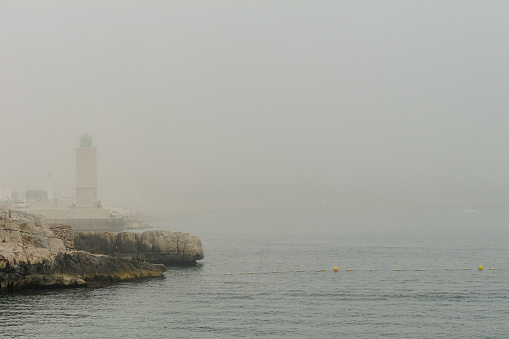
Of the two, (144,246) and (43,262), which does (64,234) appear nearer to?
(144,246)

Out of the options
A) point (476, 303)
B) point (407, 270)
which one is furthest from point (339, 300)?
point (407, 270)

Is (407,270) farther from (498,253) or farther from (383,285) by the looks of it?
(498,253)

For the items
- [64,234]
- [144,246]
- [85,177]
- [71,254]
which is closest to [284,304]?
[71,254]

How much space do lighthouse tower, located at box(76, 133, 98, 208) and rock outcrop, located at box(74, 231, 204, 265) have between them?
70.9 m

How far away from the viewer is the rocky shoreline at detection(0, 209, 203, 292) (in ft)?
143

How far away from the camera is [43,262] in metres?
44.5

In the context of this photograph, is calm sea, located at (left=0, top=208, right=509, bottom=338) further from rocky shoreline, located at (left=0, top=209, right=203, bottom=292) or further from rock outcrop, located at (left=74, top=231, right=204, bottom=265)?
rock outcrop, located at (left=74, top=231, right=204, bottom=265)

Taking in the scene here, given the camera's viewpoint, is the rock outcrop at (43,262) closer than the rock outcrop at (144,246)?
Yes

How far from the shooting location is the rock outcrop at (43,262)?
4328 centimetres

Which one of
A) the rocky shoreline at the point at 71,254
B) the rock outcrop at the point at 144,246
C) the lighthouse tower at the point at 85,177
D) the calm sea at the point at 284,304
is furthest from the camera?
the lighthouse tower at the point at 85,177

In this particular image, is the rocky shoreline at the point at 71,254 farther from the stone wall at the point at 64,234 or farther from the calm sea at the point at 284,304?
the calm sea at the point at 284,304

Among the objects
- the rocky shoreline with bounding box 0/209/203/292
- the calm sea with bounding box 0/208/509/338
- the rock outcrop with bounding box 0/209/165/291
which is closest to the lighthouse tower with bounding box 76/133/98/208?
the rocky shoreline with bounding box 0/209/203/292

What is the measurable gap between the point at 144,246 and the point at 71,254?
13.7 metres

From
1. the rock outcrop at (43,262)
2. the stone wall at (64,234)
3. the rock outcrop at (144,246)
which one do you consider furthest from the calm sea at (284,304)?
the stone wall at (64,234)
